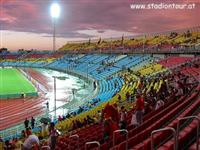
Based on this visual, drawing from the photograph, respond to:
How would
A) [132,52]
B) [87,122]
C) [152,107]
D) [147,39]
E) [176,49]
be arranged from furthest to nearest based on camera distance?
[147,39] → [132,52] → [176,49] → [87,122] → [152,107]

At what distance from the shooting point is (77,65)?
57312mm

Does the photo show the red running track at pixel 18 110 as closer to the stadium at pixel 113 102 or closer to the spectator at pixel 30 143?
the stadium at pixel 113 102

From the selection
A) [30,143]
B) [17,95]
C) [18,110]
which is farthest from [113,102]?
[17,95]

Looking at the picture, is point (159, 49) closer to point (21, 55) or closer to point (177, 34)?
point (177, 34)

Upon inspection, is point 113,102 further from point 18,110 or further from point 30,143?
point 30,143

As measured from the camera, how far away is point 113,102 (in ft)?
61.4

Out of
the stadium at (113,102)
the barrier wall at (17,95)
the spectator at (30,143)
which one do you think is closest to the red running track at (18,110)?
the stadium at (113,102)

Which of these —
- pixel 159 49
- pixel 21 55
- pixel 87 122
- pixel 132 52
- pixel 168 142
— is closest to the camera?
pixel 168 142

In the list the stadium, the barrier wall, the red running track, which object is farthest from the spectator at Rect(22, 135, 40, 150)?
the barrier wall

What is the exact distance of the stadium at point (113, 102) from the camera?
677 centimetres

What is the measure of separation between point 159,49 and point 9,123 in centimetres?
2810

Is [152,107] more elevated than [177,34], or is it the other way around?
[177,34]

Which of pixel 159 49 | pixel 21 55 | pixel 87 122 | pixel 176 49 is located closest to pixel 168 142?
pixel 87 122

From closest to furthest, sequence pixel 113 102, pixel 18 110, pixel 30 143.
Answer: pixel 30 143
pixel 113 102
pixel 18 110
